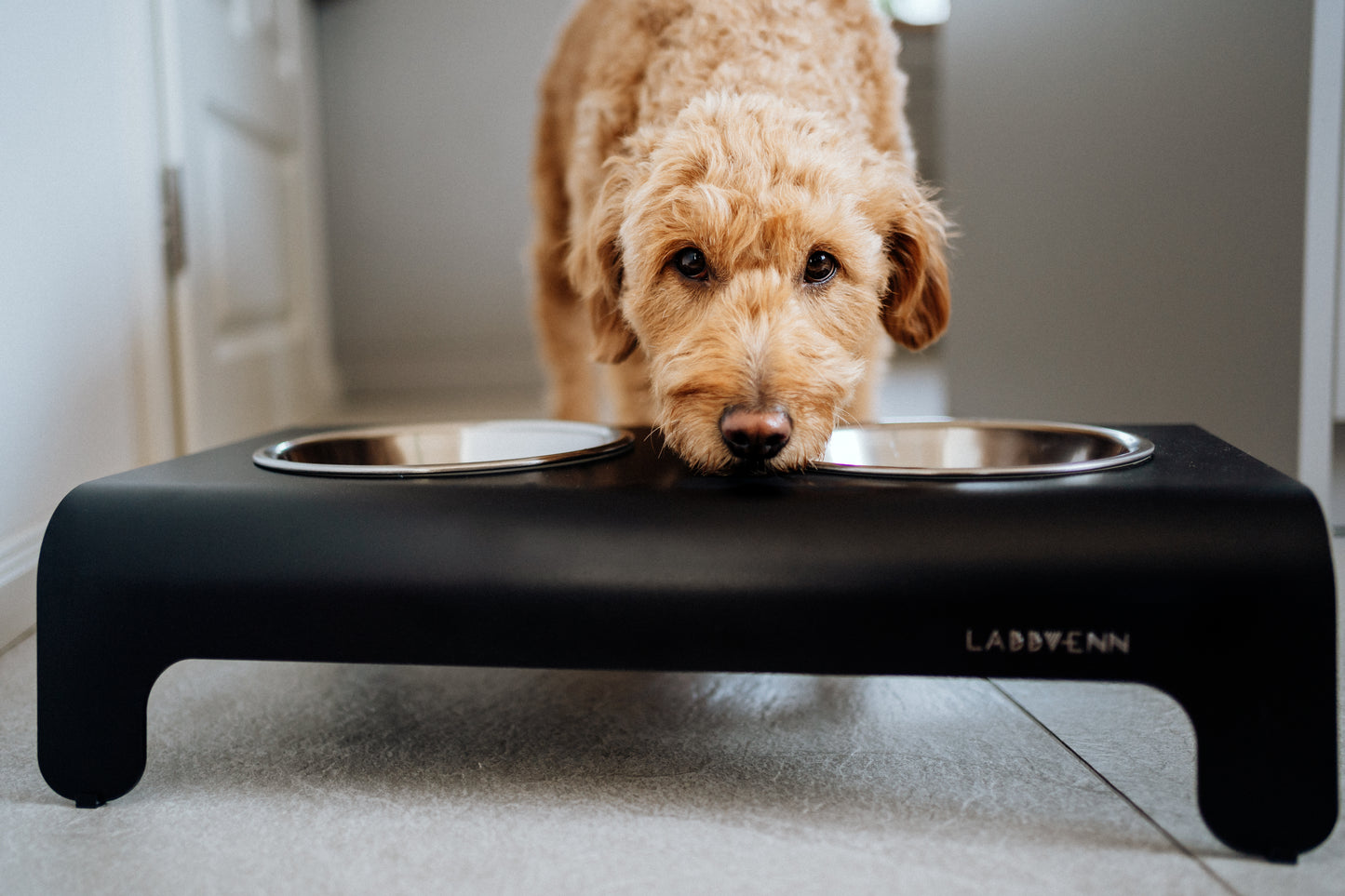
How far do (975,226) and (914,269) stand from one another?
1.06 m

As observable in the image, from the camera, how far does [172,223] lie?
201cm

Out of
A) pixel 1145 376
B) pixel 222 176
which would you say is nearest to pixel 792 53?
pixel 1145 376

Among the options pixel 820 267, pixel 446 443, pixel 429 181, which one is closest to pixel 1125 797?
pixel 820 267

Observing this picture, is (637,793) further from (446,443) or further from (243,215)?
(243,215)

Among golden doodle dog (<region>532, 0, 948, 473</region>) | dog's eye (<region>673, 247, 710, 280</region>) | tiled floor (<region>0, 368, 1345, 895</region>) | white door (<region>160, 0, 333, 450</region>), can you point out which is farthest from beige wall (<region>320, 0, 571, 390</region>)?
tiled floor (<region>0, 368, 1345, 895</region>)

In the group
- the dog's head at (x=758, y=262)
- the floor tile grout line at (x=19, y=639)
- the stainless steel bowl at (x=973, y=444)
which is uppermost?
the dog's head at (x=758, y=262)

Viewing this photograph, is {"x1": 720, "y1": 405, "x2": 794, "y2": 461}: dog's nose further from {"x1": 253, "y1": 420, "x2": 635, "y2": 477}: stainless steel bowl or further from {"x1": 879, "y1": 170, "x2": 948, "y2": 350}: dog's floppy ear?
{"x1": 879, "y1": 170, "x2": 948, "y2": 350}: dog's floppy ear

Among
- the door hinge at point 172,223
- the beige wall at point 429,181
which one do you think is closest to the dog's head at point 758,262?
the door hinge at point 172,223

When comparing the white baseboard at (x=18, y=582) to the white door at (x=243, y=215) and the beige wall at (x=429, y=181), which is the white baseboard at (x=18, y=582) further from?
the beige wall at (x=429, y=181)

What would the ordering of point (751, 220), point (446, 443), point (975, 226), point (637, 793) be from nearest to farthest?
point (637, 793), point (751, 220), point (446, 443), point (975, 226)

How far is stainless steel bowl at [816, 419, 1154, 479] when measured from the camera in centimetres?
112

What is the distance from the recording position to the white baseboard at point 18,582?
4.54 ft

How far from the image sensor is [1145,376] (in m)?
1.88

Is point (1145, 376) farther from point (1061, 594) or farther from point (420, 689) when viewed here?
point (420, 689)
